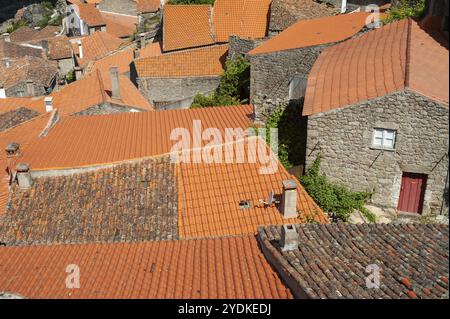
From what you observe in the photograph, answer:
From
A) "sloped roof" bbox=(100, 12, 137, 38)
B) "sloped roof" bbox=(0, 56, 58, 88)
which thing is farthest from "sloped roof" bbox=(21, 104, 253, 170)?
"sloped roof" bbox=(100, 12, 137, 38)

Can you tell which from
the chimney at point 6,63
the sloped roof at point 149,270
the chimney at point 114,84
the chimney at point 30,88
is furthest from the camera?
the chimney at point 6,63

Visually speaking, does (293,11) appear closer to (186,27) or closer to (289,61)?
(186,27)

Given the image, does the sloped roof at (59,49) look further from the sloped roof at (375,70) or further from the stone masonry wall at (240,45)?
the sloped roof at (375,70)

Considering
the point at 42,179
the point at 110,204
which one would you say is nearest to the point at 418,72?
the point at 110,204

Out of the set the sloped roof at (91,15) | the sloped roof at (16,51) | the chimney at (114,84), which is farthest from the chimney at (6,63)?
the chimney at (114,84)

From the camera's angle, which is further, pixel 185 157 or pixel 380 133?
pixel 185 157

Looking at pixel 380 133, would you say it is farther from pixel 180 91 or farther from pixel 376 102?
pixel 180 91

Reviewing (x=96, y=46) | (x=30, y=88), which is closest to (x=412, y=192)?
(x=30, y=88)

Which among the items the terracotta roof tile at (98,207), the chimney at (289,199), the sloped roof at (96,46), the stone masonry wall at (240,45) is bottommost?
the terracotta roof tile at (98,207)
